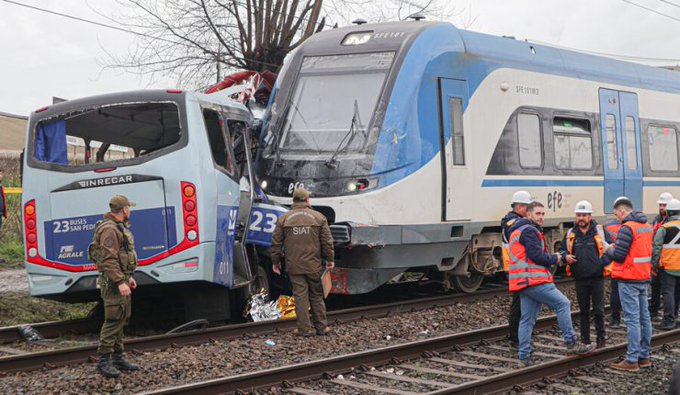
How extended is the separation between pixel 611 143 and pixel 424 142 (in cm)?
477

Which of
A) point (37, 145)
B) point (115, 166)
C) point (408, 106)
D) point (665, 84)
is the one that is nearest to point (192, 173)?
point (115, 166)

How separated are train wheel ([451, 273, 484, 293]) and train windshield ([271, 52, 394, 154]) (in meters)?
3.08

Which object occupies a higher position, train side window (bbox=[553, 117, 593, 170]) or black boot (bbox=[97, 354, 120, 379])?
train side window (bbox=[553, 117, 593, 170])

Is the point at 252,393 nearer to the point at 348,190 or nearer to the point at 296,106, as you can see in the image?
the point at 348,190

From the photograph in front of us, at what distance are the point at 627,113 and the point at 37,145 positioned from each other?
9776 millimetres

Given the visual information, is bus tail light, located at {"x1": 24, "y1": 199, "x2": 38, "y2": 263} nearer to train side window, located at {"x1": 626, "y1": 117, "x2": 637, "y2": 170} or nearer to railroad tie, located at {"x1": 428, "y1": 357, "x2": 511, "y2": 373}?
railroad tie, located at {"x1": 428, "y1": 357, "x2": 511, "y2": 373}

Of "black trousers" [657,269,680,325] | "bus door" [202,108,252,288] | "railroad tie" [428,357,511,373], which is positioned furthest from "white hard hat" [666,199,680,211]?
"bus door" [202,108,252,288]

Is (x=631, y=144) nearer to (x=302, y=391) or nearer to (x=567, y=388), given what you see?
(x=567, y=388)

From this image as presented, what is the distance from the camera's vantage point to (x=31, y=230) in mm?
10469

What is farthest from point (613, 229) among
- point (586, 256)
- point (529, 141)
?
point (529, 141)

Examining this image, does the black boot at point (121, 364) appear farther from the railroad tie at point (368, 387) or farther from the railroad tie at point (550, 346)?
the railroad tie at point (550, 346)

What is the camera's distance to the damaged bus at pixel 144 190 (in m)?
10.2

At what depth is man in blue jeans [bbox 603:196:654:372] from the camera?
8.90 meters

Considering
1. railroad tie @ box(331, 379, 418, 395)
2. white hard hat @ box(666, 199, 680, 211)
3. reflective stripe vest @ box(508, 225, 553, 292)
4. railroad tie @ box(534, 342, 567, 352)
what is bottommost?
railroad tie @ box(534, 342, 567, 352)
